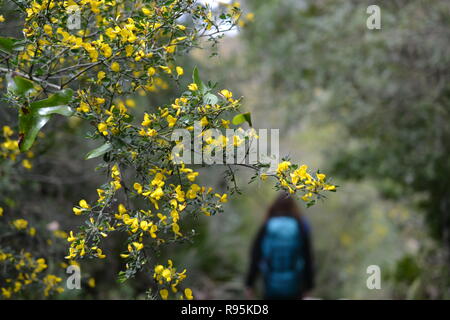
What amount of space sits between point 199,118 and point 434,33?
12.0 feet

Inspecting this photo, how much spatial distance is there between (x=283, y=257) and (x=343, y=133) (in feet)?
8.03

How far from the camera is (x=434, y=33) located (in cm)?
441

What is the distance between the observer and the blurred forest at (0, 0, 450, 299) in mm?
4203

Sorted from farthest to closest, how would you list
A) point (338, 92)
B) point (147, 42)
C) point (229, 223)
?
1. point (229, 223)
2. point (338, 92)
3. point (147, 42)

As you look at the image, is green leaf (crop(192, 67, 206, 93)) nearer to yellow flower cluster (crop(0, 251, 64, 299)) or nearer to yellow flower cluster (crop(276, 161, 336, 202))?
yellow flower cluster (crop(276, 161, 336, 202))

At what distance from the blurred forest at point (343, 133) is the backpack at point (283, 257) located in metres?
0.45

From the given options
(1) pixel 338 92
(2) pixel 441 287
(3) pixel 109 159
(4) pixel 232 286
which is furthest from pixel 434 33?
(3) pixel 109 159

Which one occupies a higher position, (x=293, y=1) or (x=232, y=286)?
(x=293, y=1)

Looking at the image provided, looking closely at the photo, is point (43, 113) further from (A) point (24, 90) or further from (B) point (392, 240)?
(B) point (392, 240)

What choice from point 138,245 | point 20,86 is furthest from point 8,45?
point 138,245

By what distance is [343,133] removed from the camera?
5.96 metres

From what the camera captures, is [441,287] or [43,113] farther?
[441,287]

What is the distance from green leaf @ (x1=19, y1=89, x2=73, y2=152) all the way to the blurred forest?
1048mm

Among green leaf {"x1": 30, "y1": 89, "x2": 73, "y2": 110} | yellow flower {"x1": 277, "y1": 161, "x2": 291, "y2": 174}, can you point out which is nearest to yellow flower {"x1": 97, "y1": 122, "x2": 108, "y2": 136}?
green leaf {"x1": 30, "y1": 89, "x2": 73, "y2": 110}
